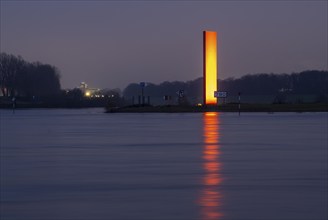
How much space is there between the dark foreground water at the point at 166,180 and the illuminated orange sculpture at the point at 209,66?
5108 centimetres

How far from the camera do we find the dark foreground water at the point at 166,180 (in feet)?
35.1

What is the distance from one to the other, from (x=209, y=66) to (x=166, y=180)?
202 feet

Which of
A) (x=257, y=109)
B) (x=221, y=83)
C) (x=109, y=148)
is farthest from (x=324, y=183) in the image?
(x=221, y=83)

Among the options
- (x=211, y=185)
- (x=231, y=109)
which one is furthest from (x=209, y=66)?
(x=211, y=185)

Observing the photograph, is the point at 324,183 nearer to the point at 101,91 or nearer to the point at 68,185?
the point at 68,185

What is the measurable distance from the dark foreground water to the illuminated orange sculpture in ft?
168

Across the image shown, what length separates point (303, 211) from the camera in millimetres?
10555

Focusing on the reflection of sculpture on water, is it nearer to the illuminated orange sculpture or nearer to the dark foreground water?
the dark foreground water

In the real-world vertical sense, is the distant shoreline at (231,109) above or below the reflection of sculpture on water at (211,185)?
above

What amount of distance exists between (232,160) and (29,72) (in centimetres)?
12358

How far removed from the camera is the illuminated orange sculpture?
7512cm

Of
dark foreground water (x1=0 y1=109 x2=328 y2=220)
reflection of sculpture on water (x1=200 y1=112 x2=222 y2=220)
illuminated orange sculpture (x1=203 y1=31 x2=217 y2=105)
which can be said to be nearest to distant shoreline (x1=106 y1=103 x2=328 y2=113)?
illuminated orange sculpture (x1=203 y1=31 x2=217 y2=105)

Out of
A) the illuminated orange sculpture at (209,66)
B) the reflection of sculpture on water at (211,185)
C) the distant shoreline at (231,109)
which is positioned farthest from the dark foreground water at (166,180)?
the illuminated orange sculpture at (209,66)

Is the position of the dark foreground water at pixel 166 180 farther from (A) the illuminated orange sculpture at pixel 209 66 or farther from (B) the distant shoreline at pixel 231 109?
(A) the illuminated orange sculpture at pixel 209 66
